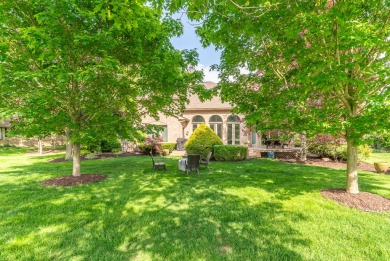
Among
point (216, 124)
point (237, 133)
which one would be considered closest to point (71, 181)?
point (216, 124)

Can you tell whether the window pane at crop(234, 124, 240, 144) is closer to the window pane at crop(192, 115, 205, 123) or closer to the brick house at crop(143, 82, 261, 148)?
the brick house at crop(143, 82, 261, 148)

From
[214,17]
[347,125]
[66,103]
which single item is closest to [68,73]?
[66,103]

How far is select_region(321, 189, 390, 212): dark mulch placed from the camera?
4.96 m

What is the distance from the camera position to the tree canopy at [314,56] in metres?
4.18

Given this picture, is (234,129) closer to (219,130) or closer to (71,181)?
(219,130)

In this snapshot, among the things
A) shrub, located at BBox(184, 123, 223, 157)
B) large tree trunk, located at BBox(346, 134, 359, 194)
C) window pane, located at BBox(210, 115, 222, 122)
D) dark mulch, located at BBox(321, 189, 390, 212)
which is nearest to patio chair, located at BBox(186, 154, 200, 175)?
shrub, located at BBox(184, 123, 223, 157)

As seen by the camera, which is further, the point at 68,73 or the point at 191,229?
the point at 68,73

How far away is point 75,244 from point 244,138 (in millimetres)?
19372

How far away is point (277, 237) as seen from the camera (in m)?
3.73

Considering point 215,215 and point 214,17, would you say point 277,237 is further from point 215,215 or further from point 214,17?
point 214,17

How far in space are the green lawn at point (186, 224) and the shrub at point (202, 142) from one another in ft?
23.4

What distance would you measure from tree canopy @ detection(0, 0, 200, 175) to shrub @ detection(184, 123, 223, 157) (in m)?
5.85

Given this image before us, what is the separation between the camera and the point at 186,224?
4.28m

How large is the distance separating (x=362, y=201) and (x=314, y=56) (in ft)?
13.3
